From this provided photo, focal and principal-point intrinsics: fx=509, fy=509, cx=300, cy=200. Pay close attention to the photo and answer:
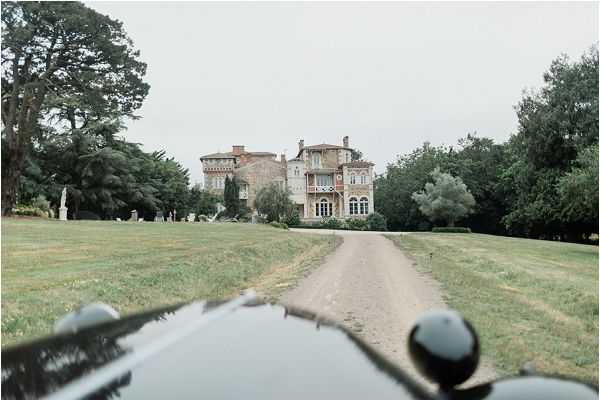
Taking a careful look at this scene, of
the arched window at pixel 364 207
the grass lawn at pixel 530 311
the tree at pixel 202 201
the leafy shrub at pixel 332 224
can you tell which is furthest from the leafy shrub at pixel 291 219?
the grass lawn at pixel 530 311

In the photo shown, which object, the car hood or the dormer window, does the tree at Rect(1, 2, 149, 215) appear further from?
the dormer window

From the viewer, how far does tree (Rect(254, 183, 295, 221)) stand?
157ft

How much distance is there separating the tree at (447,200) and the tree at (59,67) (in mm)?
27230

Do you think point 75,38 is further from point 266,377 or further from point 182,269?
point 266,377

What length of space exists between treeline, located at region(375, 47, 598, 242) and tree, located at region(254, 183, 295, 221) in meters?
14.7

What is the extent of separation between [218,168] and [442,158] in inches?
1117

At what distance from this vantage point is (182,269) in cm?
1152

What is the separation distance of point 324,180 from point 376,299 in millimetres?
55121

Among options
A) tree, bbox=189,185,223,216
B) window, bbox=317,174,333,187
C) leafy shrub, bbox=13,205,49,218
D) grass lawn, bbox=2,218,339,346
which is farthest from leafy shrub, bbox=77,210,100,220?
window, bbox=317,174,333,187

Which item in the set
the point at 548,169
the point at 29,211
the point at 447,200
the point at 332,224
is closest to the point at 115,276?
the point at 29,211

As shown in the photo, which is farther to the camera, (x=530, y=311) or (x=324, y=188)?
(x=324, y=188)

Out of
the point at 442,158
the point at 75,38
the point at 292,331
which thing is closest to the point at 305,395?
the point at 292,331

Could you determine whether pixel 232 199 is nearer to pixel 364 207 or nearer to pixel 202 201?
pixel 202 201

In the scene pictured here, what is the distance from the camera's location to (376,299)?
844cm
